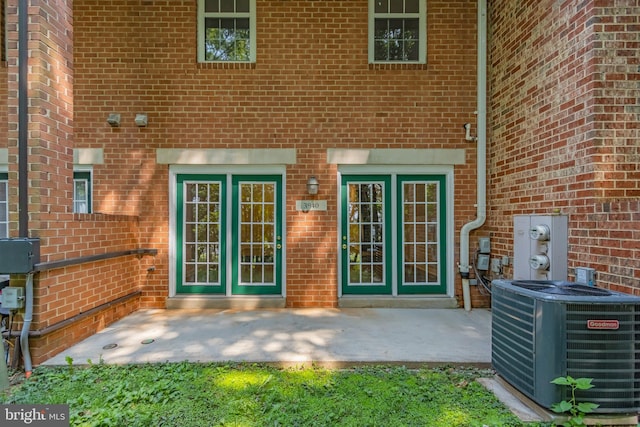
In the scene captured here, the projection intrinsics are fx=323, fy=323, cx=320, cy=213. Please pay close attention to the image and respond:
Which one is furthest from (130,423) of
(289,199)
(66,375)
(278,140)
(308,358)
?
(278,140)

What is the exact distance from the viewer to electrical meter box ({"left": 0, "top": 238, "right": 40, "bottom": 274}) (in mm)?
3135

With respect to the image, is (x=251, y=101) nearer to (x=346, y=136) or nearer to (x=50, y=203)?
(x=346, y=136)

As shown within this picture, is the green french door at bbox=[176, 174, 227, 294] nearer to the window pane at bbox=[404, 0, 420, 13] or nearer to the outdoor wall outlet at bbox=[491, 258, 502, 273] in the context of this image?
the window pane at bbox=[404, 0, 420, 13]

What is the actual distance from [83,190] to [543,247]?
6809mm

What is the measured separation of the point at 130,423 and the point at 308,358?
162 centimetres

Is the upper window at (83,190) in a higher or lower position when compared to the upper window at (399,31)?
lower

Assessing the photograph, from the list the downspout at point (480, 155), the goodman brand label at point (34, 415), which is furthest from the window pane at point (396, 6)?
the goodman brand label at point (34, 415)

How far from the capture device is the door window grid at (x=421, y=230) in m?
5.49

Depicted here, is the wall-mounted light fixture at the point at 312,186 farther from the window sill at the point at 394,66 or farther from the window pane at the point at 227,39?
the window pane at the point at 227,39

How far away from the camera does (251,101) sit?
17.6 ft

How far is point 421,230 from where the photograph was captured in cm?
550

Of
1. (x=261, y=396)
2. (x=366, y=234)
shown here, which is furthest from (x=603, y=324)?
(x=366, y=234)

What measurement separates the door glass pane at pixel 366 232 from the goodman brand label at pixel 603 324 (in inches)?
128

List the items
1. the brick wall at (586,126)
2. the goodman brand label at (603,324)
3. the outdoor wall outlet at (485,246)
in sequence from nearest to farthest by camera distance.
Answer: the goodman brand label at (603,324) → the brick wall at (586,126) → the outdoor wall outlet at (485,246)
